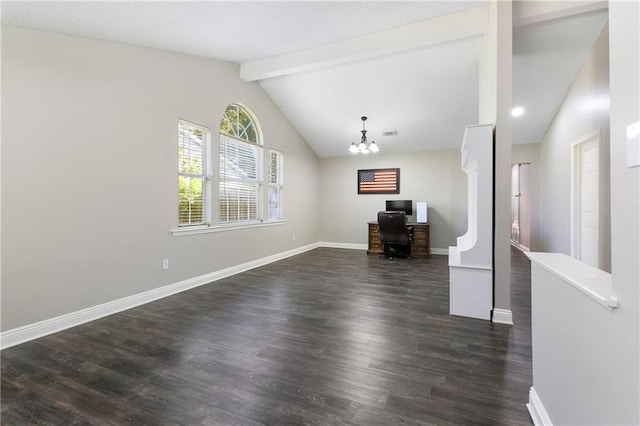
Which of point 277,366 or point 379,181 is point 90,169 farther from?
point 379,181

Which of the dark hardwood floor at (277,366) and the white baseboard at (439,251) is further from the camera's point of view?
the white baseboard at (439,251)

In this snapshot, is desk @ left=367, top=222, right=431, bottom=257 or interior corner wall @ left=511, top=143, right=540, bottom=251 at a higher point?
interior corner wall @ left=511, top=143, right=540, bottom=251

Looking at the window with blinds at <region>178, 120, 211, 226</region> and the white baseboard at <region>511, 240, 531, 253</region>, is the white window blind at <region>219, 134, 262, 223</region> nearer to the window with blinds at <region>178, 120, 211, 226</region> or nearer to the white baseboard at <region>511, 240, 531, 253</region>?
the window with blinds at <region>178, 120, 211, 226</region>

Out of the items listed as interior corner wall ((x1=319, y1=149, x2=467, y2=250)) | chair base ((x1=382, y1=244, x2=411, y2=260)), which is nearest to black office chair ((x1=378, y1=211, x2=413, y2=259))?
chair base ((x1=382, y1=244, x2=411, y2=260))

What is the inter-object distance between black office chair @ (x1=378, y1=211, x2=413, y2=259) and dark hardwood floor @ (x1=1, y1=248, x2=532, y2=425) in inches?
98.0

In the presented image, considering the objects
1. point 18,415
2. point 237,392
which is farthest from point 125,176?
point 237,392

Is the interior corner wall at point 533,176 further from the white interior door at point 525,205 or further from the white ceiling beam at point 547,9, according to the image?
the white ceiling beam at point 547,9

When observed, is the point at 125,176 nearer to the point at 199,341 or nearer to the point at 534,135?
the point at 199,341

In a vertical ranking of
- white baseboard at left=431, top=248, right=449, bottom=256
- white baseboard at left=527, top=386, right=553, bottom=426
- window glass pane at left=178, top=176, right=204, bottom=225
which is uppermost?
window glass pane at left=178, top=176, right=204, bottom=225

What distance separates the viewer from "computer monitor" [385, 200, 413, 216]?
6566 mm

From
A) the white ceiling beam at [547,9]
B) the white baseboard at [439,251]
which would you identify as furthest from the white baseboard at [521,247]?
the white ceiling beam at [547,9]

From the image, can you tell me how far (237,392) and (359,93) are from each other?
474cm

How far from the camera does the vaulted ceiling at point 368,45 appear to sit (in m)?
2.71

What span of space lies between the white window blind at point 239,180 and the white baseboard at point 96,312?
0.93m
